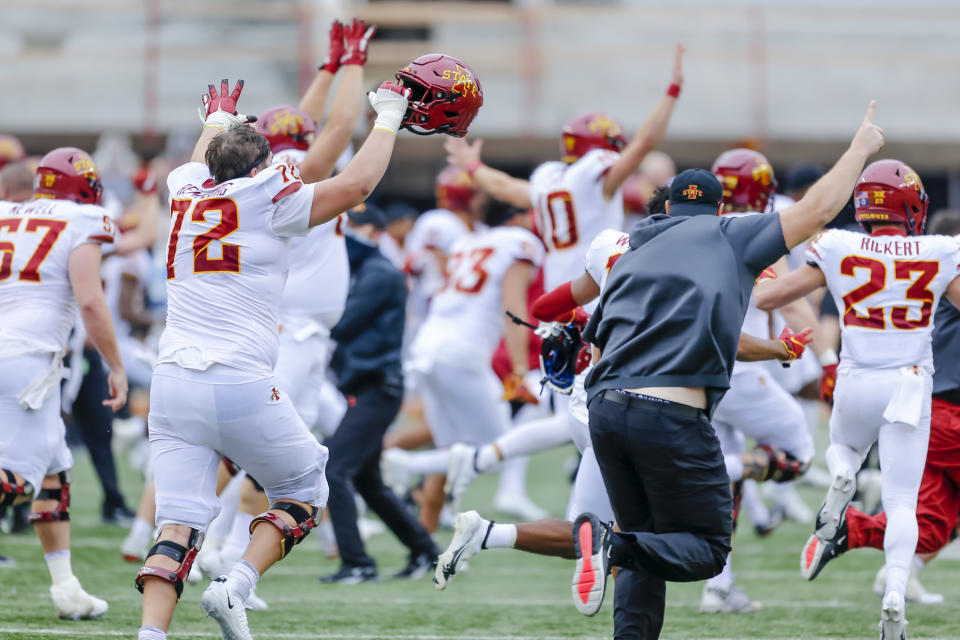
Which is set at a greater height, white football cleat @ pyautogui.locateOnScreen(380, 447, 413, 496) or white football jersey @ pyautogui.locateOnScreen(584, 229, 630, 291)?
white football jersey @ pyautogui.locateOnScreen(584, 229, 630, 291)

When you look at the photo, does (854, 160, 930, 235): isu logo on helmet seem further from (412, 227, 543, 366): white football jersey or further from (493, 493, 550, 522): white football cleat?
(493, 493, 550, 522): white football cleat

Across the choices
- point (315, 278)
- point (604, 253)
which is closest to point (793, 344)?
point (604, 253)

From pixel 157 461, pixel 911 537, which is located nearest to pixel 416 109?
pixel 157 461

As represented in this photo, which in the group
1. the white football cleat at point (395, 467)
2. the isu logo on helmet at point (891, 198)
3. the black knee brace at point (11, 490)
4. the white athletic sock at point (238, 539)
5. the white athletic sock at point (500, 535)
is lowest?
the white football cleat at point (395, 467)

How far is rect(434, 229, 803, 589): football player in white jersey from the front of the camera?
5488 millimetres

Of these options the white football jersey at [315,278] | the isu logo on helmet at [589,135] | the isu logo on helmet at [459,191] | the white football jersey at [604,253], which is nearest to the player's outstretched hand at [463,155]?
the isu logo on helmet at [589,135]

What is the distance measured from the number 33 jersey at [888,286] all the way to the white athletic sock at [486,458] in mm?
2584

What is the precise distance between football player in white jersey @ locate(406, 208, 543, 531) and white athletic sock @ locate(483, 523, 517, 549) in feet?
11.0

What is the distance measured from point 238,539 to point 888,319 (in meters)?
3.51

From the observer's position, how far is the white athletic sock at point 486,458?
8.06 metres

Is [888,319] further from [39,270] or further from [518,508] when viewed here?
[518,508]

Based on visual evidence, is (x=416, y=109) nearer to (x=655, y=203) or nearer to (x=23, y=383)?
(x=655, y=203)

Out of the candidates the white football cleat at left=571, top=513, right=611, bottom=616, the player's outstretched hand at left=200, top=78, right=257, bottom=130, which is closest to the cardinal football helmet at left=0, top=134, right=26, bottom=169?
the player's outstretched hand at left=200, top=78, right=257, bottom=130

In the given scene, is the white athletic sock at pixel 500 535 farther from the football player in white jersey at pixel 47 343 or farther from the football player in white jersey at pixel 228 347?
the football player in white jersey at pixel 47 343
